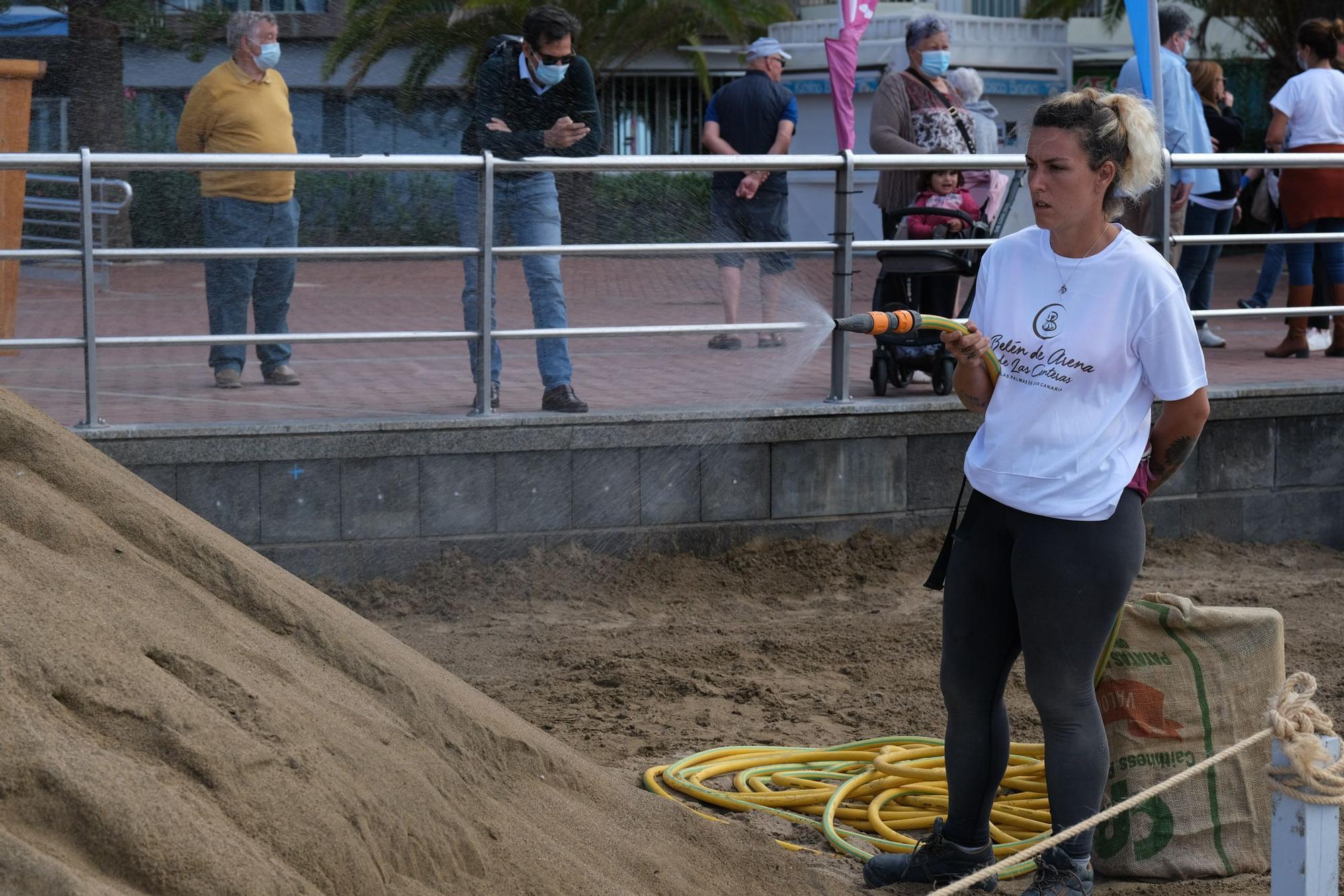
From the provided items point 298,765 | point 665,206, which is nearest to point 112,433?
point 298,765

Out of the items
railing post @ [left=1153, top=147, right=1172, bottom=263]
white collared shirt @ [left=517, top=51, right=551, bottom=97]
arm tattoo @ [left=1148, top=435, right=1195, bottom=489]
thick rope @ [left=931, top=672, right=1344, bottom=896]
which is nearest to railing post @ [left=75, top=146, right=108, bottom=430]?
white collared shirt @ [left=517, top=51, right=551, bottom=97]

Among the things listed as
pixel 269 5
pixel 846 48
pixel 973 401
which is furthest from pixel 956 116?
pixel 269 5

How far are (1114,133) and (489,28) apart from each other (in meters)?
16.8

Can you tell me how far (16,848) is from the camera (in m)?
2.32

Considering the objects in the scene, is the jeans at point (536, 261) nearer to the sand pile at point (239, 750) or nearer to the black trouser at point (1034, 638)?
the sand pile at point (239, 750)

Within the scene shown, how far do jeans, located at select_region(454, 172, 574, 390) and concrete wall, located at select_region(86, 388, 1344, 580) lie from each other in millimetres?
434

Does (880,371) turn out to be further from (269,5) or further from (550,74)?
(269,5)

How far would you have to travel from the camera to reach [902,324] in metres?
3.40

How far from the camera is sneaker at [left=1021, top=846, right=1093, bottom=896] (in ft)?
11.6

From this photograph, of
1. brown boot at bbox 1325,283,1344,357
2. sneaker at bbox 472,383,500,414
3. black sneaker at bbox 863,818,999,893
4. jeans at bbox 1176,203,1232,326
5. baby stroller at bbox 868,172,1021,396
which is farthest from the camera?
brown boot at bbox 1325,283,1344,357

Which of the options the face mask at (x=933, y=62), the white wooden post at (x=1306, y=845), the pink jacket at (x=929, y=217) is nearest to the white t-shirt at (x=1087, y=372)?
the white wooden post at (x=1306, y=845)

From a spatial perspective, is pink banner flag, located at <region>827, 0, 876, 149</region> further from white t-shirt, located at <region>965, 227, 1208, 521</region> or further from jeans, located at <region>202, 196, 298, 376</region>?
white t-shirt, located at <region>965, 227, 1208, 521</region>

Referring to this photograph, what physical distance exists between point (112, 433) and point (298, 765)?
362 cm

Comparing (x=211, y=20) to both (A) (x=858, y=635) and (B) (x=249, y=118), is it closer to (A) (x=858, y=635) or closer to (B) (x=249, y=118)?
(B) (x=249, y=118)
